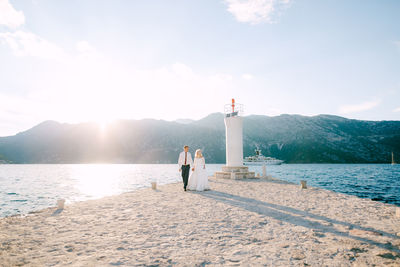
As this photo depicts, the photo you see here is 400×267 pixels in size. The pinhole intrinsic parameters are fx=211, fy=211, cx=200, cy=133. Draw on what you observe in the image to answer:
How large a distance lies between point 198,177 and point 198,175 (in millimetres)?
126

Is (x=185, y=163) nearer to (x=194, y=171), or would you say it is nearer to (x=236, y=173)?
(x=194, y=171)

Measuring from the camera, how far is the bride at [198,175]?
42.6 ft

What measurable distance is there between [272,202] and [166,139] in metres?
188

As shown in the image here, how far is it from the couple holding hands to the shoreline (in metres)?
4.32

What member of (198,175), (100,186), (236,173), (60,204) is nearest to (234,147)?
(236,173)

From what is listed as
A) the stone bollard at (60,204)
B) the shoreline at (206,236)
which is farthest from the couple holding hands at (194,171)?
the stone bollard at (60,204)

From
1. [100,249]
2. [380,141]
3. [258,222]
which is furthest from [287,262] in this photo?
[380,141]

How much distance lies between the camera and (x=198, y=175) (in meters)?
13.1

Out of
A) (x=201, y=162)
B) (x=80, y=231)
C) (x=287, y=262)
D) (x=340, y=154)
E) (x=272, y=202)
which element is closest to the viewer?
(x=287, y=262)

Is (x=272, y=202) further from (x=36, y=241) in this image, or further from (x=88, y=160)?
(x=88, y=160)

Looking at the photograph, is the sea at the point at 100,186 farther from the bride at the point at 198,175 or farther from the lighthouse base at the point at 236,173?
the lighthouse base at the point at 236,173

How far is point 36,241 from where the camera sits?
5000mm

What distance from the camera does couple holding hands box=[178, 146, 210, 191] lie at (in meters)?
12.7

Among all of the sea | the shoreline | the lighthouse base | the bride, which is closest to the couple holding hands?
the bride
